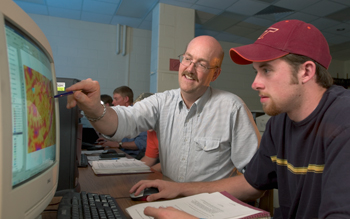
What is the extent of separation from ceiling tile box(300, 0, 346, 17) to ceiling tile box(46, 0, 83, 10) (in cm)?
Answer: 352

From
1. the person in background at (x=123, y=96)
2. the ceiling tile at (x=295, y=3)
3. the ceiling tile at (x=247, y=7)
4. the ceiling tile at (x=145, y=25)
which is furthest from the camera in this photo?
the ceiling tile at (x=145, y=25)

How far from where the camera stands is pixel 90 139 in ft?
10.3

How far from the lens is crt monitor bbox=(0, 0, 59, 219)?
38 cm

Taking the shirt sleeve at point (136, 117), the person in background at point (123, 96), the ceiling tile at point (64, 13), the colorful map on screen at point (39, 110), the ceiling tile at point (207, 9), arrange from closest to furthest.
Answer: the colorful map on screen at point (39, 110) → the shirt sleeve at point (136, 117) → the person in background at point (123, 96) → the ceiling tile at point (207, 9) → the ceiling tile at point (64, 13)

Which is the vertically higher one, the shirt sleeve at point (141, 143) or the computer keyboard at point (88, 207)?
the computer keyboard at point (88, 207)

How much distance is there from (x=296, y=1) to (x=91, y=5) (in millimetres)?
3113

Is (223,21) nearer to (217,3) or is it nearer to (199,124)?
(217,3)

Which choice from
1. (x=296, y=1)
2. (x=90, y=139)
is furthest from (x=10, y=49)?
(x=296, y=1)

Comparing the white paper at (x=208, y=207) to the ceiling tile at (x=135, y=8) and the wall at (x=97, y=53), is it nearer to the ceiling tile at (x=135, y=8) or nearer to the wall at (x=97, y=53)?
the ceiling tile at (x=135, y=8)

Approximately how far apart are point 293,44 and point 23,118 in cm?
75

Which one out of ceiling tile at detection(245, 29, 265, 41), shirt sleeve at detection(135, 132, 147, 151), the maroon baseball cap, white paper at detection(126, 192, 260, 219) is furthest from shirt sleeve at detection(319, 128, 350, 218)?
ceiling tile at detection(245, 29, 265, 41)

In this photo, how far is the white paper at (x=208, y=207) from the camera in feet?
2.34

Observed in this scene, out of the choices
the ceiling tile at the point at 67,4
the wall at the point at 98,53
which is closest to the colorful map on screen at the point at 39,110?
the wall at the point at 98,53

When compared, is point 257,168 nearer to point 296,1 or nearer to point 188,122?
point 188,122
